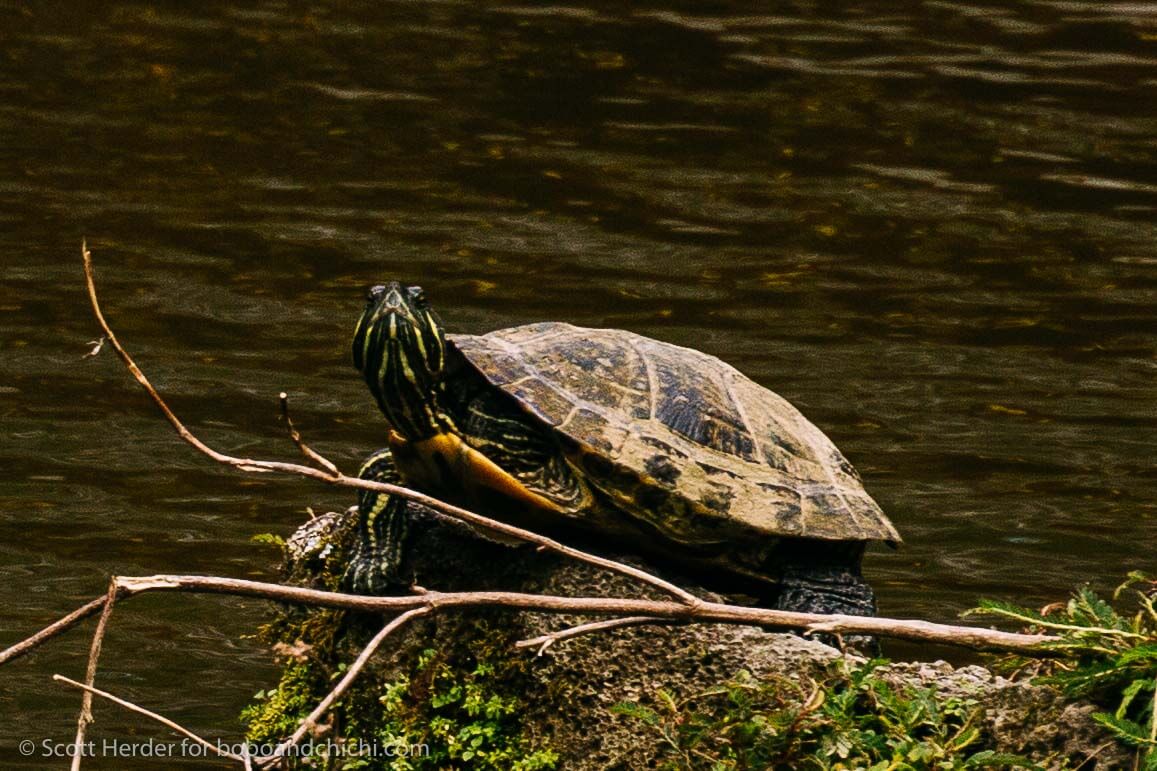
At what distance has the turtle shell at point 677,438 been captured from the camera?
17.4ft

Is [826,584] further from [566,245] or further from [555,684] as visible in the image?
[566,245]

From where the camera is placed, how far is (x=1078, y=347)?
10734mm

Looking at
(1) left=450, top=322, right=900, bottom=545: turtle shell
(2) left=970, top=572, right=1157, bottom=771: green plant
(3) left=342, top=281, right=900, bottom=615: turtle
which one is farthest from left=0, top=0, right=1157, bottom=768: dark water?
(2) left=970, top=572, right=1157, bottom=771: green plant

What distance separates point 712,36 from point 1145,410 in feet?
24.1

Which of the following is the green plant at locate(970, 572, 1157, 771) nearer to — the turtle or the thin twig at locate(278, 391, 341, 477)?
the turtle

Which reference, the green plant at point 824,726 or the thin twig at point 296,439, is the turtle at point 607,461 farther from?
the thin twig at point 296,439

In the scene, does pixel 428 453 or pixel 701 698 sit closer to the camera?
pixel 701 698

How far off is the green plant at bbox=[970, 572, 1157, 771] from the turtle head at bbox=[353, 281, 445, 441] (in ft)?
5.35

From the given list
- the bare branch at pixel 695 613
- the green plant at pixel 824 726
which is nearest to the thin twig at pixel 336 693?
the bare branch at pixel 695 613

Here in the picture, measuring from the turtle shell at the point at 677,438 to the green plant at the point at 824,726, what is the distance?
27.1 inches

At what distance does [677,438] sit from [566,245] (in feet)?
21.5

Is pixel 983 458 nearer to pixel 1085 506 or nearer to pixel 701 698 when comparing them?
pixel 1085 506

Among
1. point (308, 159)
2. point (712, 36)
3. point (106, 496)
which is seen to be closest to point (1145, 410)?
point (106, 496)

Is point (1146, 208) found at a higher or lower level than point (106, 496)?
higher
